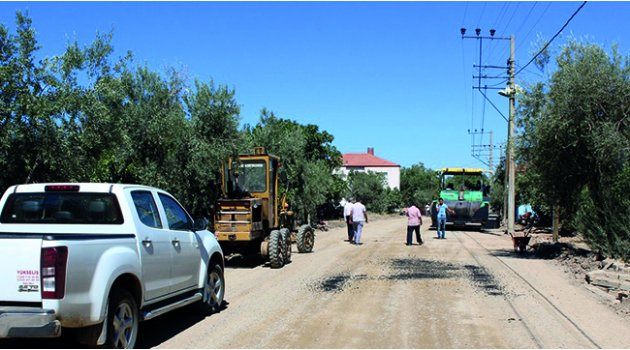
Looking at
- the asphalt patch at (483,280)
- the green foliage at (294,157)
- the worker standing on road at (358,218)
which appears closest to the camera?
the asphalt patch at (483,280)

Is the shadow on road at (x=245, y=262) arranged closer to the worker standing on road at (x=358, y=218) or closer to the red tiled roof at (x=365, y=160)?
the worker standing on road at (x=358, y=218)

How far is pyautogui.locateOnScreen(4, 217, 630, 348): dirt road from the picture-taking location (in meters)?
7.08

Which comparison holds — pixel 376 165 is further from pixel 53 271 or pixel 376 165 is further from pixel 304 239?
pixel 53 271

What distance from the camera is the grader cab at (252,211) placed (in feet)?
46.0

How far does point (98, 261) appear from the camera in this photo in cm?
561

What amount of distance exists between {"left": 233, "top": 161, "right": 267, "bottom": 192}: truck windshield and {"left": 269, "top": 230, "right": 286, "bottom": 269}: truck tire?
1.41m

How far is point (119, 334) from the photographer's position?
6.04 metres

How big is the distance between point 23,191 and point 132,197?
1.30 meters

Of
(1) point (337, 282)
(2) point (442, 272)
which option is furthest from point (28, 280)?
(2) point (442, 272)

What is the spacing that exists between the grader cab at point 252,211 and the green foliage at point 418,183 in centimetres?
7216

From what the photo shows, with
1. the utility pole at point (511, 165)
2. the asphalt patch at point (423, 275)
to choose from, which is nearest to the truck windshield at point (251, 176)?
the asphalt patch at point (423, 275)

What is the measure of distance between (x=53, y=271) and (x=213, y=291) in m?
3.91

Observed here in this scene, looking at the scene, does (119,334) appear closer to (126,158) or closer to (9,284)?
(9,284)

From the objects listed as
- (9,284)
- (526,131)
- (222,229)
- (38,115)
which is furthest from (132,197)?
(526,131)
